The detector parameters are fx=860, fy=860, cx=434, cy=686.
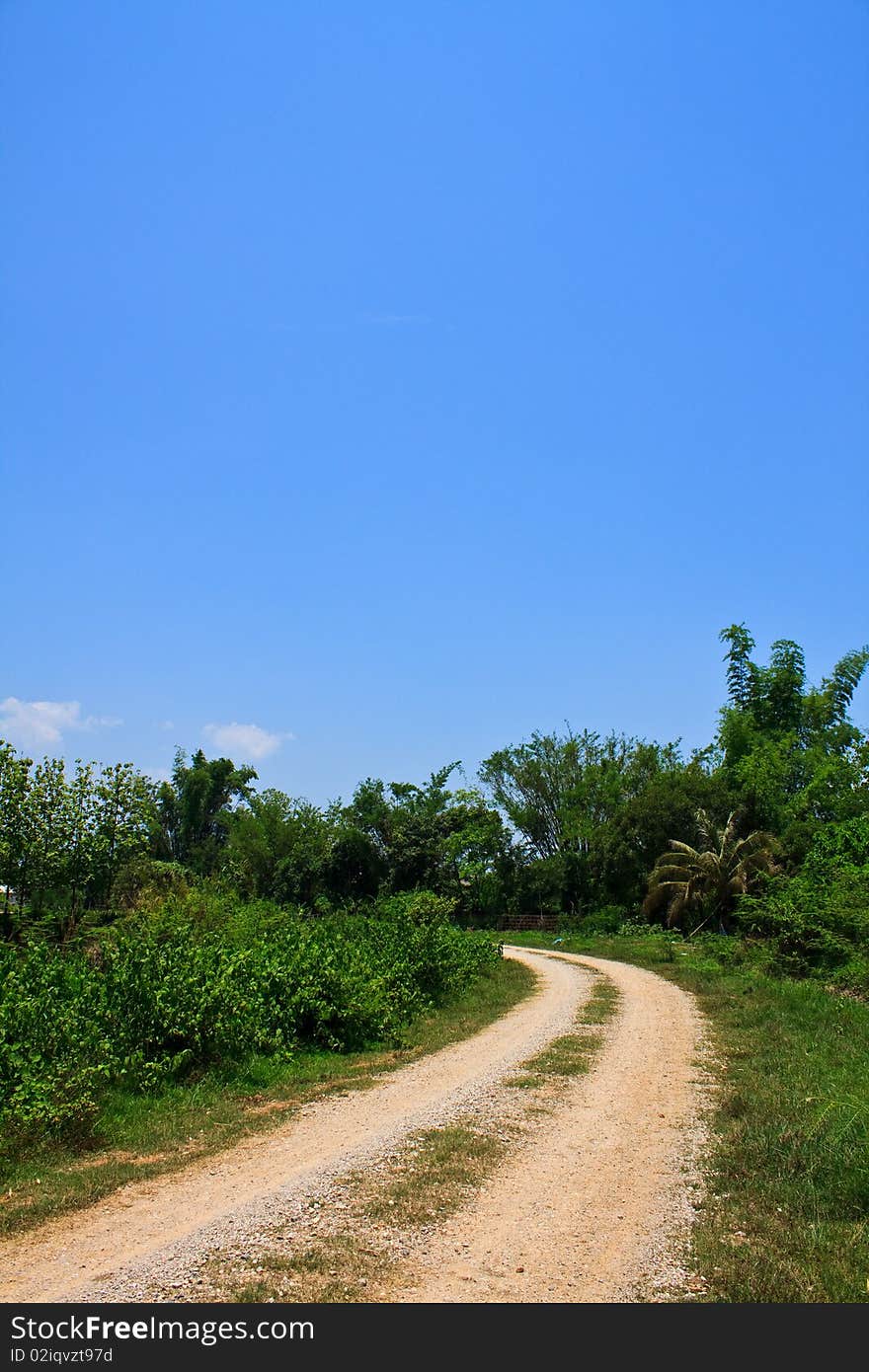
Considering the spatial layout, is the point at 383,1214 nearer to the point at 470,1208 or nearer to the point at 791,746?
the point at 470,1208

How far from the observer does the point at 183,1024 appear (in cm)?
1014

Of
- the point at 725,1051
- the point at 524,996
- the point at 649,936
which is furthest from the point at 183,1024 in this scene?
the point at 649,936

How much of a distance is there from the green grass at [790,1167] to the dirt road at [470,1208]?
0.36m

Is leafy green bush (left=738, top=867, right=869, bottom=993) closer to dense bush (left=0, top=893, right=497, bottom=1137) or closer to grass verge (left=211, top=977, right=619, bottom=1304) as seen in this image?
dense bush (left=0, top=893, right=497, bottom=1137)

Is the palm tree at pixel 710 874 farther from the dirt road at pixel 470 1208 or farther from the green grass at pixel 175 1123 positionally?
the dirt road at pixel 470 1208

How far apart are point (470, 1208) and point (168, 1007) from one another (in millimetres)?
5116

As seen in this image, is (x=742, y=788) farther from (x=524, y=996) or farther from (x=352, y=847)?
(x=524, y=996)

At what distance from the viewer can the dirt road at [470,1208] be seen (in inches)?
198

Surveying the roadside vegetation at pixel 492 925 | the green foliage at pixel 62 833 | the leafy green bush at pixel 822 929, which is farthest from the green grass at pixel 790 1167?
the green foliage at pixel 62 833

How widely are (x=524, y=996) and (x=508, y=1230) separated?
13.9m

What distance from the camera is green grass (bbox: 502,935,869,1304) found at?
5.12 meters

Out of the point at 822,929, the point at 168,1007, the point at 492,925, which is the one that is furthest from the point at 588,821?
the point at 168,1007

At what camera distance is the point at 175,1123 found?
852cm
